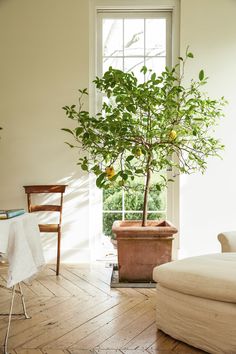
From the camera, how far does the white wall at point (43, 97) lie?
3963 mm

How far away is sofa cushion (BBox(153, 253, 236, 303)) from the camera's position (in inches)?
75.0

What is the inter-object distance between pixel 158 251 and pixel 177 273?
3.52ft

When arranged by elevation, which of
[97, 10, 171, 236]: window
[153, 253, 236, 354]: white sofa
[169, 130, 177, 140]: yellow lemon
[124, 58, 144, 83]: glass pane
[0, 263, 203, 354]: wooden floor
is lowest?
[0, 263, 203, 354]: wooden floor

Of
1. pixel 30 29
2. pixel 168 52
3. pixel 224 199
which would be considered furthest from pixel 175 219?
pixel 30 29

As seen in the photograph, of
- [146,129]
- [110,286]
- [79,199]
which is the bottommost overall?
[110,286]

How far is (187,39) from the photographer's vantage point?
13.0 feet

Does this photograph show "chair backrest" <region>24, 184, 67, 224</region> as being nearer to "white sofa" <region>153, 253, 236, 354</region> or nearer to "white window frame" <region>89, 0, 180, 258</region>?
"white window frame" <region>89, 0, 180, 258</region>

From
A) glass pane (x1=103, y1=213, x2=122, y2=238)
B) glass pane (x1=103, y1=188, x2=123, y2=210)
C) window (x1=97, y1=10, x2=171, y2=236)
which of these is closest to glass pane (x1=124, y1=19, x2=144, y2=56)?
window (x1=97, y1=10, x2=171, y2=236)

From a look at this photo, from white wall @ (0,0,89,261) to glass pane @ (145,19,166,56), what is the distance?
2.12ft

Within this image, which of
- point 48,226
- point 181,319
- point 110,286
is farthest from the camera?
point 48,226

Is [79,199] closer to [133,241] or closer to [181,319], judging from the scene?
[133,241]

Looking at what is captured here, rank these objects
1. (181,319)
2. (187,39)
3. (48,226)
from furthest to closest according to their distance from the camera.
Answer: (187,39)
(48,226)
(181,319)

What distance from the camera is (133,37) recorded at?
161 inches

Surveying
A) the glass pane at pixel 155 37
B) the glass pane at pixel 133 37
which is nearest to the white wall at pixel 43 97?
the glass pane at pixel 133 37
